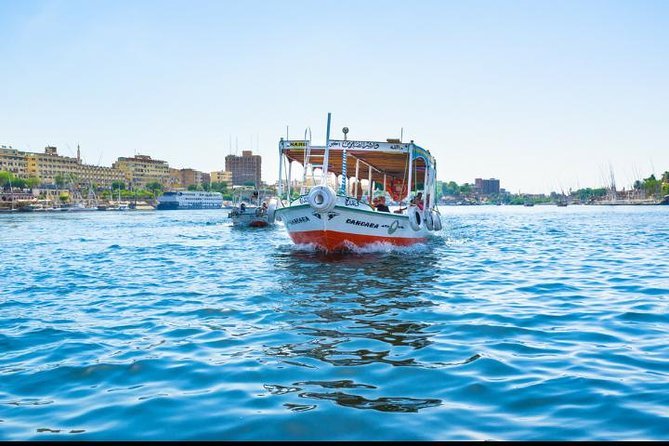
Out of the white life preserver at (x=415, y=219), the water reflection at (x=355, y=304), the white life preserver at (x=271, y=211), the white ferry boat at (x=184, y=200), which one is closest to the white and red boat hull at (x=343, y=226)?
the white life preserver at (x=415, y=219)

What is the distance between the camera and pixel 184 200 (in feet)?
458

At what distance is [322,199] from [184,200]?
127m

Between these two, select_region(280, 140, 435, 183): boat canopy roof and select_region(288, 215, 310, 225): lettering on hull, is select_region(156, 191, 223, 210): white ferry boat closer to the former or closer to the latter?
select_region(280, 140, 435, 183): boat canopy roof

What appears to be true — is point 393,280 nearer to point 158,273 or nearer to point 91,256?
point 158,273

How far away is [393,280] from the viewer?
14.1 m

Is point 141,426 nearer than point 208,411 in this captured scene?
Yes

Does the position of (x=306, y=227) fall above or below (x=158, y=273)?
above

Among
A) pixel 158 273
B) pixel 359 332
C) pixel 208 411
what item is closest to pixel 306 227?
pixel 158 273

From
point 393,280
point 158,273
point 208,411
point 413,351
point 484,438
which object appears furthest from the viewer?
point 158,273

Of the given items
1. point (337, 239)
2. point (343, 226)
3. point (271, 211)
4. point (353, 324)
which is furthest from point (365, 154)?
point (353, 324)

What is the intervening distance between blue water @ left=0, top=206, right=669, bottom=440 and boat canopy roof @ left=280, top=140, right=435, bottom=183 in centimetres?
780

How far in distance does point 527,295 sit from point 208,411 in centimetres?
864

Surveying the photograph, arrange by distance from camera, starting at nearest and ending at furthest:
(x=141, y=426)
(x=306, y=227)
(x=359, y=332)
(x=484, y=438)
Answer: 1. (x=484, y=438)
2. (x=141, y=426)
3. (x=359, y=332)
4. (x=306, y=227)

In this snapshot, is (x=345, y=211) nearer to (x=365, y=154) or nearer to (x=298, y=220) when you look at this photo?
(x=298, y=220)
